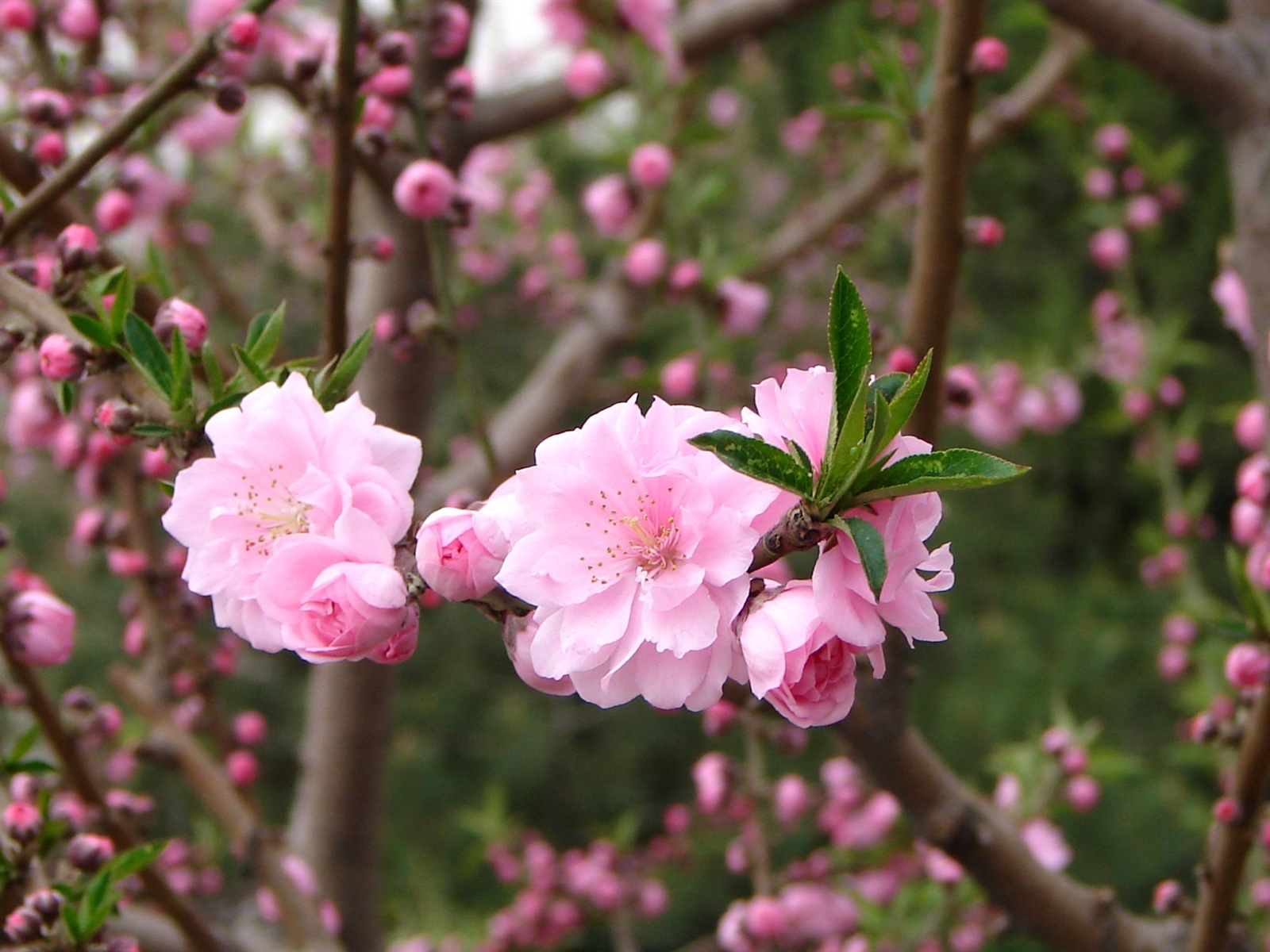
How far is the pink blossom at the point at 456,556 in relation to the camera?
2.06 feet

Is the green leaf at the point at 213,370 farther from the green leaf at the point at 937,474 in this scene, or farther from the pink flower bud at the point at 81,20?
the pink flower bud at the point at 81,20

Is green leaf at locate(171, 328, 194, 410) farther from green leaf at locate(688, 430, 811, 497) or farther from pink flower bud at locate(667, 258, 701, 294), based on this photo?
pink flower bud at locate(667, 258, 701, 294)

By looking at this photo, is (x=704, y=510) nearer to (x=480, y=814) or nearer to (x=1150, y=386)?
(x=1150, y=386)

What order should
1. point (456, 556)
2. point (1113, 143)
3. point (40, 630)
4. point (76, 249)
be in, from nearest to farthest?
point (456, 556)
point (76, 249)
point (40, 630)
point (1113, 143)

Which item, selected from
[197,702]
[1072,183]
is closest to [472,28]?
[197,702]

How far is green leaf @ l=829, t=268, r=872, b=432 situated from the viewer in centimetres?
55

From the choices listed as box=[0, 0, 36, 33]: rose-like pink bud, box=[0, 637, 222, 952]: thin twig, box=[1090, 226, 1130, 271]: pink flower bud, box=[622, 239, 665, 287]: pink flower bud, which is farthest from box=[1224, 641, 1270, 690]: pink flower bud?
box=[1090, 226, 1130, 271]: pink flower bud

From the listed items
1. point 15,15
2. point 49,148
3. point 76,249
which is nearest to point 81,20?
point 15,15

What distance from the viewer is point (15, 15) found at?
150cm

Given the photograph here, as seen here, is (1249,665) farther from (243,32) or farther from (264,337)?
(243,32)

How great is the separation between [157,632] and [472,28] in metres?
1.24

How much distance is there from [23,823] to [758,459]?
2.78ft

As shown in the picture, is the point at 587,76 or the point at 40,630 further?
the point at 587,76

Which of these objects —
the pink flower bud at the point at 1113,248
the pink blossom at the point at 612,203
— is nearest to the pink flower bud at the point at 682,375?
the pink blossom at the point at 612,203
